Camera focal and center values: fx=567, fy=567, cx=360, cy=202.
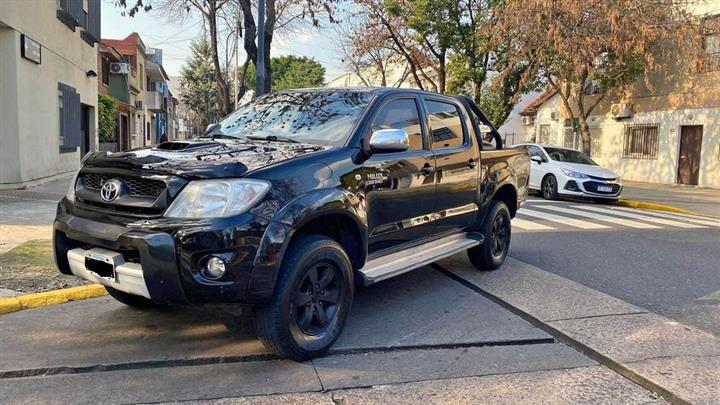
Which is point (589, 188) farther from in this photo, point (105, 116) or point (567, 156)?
point (105, 116)

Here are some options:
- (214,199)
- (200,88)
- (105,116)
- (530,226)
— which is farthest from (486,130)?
(200,88)

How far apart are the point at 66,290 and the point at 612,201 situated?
13.6 metres

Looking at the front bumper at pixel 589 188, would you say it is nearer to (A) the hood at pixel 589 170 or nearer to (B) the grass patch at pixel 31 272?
(A) the hood at pixel 589 170

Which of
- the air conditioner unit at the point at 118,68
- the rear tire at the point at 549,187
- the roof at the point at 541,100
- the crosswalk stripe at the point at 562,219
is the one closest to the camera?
Result: the crosswalk stripe at the point at 562,219

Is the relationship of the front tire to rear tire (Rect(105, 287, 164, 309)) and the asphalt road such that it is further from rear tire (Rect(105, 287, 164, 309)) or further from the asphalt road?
the asphalt road

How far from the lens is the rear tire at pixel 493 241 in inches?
242

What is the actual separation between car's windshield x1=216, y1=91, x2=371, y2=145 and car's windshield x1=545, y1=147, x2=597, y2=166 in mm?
11568

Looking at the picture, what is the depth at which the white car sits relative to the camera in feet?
46.5

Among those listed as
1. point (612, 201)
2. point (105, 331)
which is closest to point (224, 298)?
point (105, 331)

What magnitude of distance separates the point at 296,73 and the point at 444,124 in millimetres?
63540

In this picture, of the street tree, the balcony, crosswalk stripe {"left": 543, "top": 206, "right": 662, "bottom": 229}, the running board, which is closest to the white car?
crosswalk stripe {"left": 543, "top": 206, "right": 662, "bottom": 229}

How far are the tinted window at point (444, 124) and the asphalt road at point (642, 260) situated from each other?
215 cm

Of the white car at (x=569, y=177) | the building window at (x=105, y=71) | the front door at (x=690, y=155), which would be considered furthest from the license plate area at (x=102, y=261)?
the building window at (x=105, y=71)

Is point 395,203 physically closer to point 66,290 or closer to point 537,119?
point 66,290
